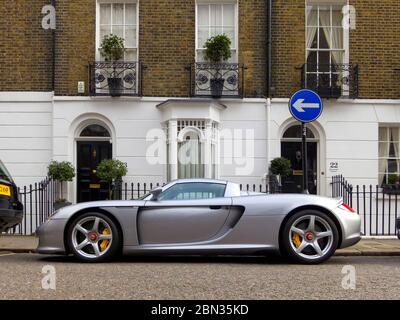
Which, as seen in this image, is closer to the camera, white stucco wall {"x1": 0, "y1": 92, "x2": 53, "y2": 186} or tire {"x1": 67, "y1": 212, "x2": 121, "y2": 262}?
tire {"x1": 67, "y1": 212, "x2": 121, "y2": 262}

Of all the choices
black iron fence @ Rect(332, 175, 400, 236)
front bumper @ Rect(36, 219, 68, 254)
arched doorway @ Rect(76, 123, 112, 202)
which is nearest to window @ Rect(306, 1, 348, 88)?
black iron fence @ Rect(332, 175, 400, 236)

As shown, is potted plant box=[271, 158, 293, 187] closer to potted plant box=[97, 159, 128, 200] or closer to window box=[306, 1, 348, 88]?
window box=[306, 1, 348, 88]

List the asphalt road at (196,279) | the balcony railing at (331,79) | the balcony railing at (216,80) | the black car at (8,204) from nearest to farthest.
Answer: the asphalt road at (196,279) → the black car at (8,204) → the balcony railing at (216,80) → the balcony railing at (331,79)

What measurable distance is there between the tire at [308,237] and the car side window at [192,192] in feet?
3.74

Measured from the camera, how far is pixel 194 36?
1612 cm

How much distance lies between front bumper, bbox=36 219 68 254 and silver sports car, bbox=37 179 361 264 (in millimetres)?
15

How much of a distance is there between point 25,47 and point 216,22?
4890 mm

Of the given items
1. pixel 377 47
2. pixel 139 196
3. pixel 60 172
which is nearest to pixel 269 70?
pixel 377 47

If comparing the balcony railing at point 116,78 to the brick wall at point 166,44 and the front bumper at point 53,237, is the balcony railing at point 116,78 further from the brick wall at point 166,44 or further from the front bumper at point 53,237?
the front bumper at point 53,237

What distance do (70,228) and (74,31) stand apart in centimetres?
799

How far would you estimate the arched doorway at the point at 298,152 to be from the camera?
16.4 meters

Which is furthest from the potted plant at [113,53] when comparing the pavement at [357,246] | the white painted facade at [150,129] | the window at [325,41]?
the window at [325,41]

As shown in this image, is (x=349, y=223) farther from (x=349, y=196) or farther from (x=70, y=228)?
(x=349, y=196)

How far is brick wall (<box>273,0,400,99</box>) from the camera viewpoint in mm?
16203
